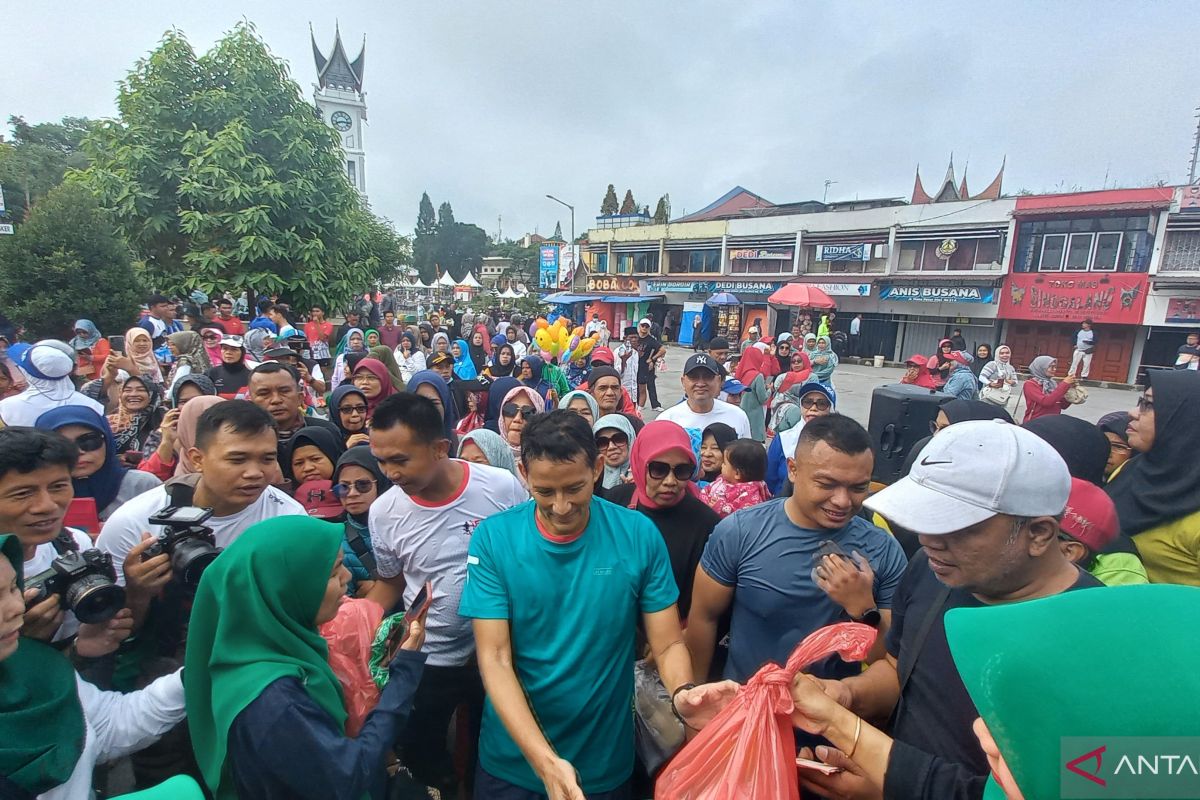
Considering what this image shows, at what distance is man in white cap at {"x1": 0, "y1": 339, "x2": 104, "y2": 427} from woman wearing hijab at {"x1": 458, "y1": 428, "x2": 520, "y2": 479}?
239cm

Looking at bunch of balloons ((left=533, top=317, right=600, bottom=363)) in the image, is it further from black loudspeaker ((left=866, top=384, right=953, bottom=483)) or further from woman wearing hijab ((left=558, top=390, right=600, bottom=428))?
black loudspeaker ((left=866, top=384, right=953, bottom=483))

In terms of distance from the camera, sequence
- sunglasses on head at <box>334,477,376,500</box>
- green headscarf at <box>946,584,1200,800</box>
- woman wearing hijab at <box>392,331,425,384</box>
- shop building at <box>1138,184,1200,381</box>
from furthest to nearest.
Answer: shop building at <box>1138,184,1200,381</box>, woman wearing hijab at <box>392,331,425,384</box>, sunglasses on head at <box>334,477,376,500</box>, green headscarf at <box>946,584,1200,800</box>

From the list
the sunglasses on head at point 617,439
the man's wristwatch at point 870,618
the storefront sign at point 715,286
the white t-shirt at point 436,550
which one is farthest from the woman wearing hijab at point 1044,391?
the storefront sign at point 715,286

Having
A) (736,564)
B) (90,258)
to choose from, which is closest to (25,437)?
(736,564)

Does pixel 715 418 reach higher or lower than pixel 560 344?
lower

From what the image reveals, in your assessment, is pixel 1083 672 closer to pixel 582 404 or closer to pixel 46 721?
pixel 46 721

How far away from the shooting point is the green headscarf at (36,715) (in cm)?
127

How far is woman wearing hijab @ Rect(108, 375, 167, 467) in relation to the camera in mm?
4426

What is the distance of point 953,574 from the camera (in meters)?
1.44

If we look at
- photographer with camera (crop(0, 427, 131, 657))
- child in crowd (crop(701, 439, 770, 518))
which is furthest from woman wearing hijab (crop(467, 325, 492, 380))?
photographer with camera (crop(0, 427, 131, 657))

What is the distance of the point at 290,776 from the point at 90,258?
44.7 ft

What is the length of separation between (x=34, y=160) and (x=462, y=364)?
119 ft

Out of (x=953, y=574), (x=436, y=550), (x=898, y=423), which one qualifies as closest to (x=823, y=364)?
(x=898, y=423)

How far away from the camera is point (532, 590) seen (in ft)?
5.95
